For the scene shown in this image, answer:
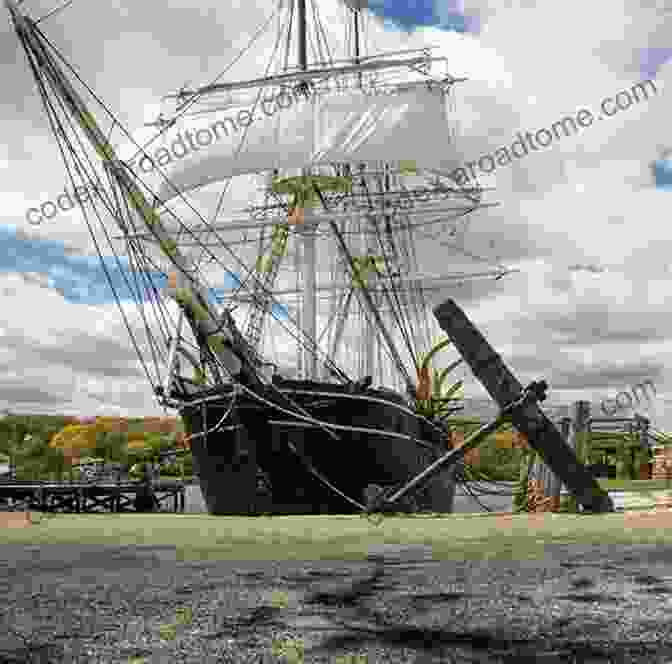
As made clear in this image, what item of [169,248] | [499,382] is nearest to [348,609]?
[499,382]

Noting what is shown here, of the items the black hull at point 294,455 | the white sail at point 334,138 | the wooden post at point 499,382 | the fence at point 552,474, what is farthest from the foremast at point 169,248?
the white sail at point 334,138

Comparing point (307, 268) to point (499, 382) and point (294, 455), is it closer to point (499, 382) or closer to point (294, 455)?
point (294, 455)

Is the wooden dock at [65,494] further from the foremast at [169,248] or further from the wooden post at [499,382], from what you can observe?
the wooden post at [499,382]

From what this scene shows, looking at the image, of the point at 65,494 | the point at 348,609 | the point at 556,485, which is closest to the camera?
the point at 348,609

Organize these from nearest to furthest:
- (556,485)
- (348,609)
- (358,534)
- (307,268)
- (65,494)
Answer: (348,609)
(358,534)
(556,485)
(307,268)
(65,494)

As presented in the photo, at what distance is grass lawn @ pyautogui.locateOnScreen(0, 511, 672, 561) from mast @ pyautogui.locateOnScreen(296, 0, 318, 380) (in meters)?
18.9

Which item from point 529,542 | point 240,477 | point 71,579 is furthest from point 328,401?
point 71,579

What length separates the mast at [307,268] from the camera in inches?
1234

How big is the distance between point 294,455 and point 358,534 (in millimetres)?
9071

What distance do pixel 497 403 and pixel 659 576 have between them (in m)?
3.82

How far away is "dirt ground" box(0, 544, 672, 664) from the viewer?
4.00 metres

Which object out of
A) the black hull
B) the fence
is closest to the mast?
the black hull

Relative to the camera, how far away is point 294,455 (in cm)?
1783

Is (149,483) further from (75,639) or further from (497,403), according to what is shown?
(75,639)
